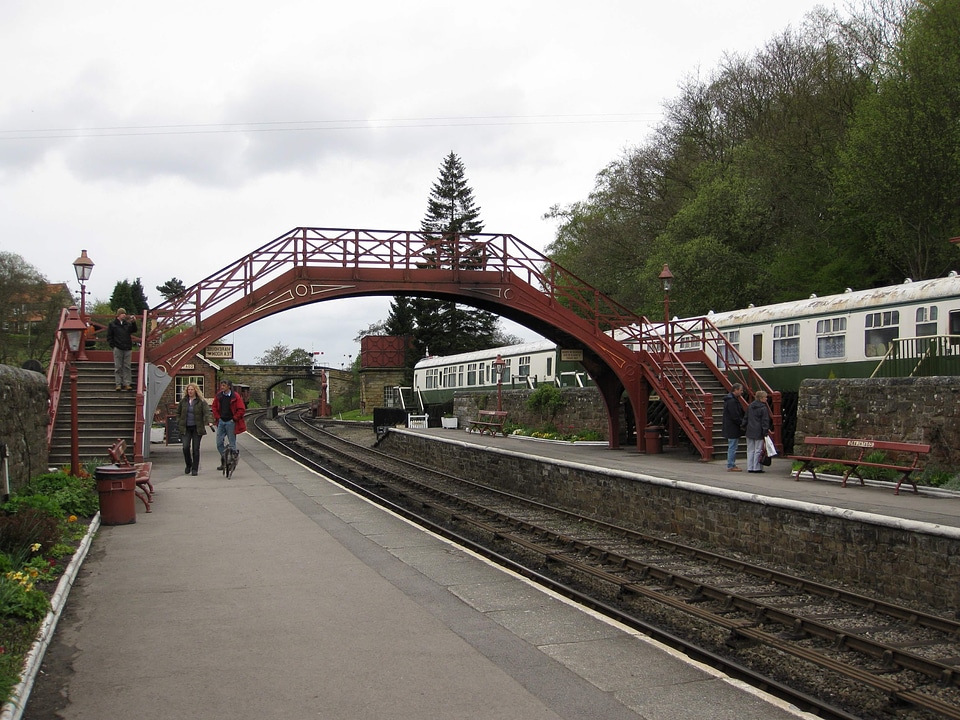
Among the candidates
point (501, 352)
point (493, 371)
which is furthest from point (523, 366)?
point (493, 371)

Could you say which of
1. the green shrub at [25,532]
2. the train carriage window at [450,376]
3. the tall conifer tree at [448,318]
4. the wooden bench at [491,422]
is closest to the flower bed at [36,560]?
the green shrub at [25,532]

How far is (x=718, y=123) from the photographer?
42.1 meters

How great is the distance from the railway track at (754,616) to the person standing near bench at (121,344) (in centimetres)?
715

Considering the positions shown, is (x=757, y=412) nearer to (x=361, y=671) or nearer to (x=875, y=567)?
(x=875, y=567)

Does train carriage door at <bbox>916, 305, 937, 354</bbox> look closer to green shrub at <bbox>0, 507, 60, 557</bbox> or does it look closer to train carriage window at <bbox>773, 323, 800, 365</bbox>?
train carriage window at <bbox>773, 323, 800, 365</bbox>

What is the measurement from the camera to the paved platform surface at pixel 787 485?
1061cm

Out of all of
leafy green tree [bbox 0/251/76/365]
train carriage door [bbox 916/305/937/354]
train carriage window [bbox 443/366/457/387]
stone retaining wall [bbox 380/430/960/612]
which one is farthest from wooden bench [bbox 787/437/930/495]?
leafy green tree [bbox 0/251/76/365]

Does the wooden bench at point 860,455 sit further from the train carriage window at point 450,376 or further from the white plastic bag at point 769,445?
the train carriage window at point 450,376

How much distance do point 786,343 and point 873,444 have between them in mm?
7901

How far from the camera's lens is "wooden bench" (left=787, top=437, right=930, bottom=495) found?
12312 mm

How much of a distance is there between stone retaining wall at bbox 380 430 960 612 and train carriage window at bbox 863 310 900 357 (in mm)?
7175

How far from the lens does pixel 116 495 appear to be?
11.2 m

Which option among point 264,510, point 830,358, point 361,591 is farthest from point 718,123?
point 361,591

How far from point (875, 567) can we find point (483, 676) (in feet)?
17.7
